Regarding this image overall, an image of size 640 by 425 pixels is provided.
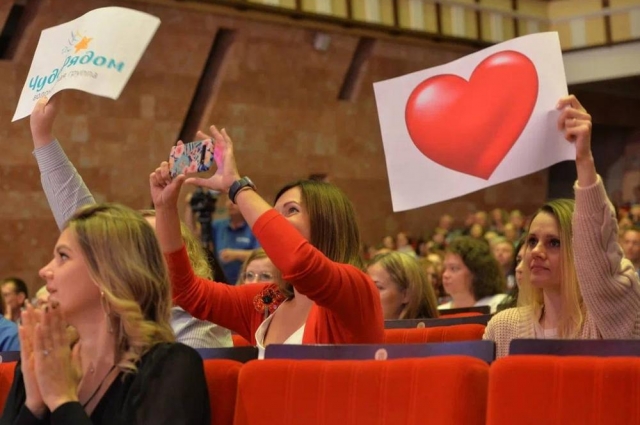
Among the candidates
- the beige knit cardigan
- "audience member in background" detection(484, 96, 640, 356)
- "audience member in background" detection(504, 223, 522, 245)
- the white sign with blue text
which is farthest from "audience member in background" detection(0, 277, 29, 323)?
the beige knit cardigan

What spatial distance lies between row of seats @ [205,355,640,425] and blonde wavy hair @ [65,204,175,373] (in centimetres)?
21

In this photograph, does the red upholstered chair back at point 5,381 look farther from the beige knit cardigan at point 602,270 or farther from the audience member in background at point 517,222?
the audience member in background at point 517,222

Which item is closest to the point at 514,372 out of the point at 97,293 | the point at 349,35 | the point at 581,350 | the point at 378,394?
the point at 581,350

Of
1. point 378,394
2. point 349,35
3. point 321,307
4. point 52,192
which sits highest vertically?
point 349,35

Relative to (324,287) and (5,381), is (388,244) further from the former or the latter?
(324,287)

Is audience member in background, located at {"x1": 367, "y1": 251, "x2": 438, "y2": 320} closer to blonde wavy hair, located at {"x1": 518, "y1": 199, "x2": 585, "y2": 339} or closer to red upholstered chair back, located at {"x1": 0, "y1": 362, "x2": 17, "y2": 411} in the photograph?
blonde wavy hair, located at {"x1": 518, "y1": 199, "x2": 585, "y2": 339}

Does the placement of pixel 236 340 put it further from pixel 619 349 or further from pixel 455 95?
pixel 619 349

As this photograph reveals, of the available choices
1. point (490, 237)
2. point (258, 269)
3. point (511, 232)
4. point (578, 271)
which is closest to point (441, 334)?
point (578, 271)

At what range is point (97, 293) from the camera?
98.8 inches

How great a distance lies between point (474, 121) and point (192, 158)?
0.89m

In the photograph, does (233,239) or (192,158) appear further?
(233,239)

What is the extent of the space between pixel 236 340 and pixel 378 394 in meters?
1.67

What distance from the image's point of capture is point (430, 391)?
90.3 inches

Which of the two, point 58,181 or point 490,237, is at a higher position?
point 58,181
